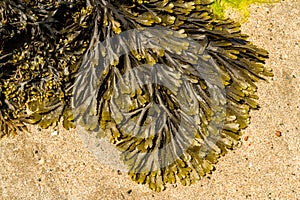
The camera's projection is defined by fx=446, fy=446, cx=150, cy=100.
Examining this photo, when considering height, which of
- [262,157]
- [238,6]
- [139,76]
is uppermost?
[238,6]

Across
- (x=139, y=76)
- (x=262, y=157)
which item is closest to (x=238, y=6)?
(x=139, y=76)

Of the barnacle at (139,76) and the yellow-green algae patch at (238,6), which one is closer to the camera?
the barnacle at (139,76)

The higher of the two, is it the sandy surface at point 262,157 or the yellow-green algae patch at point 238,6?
the yellow-green algae patch at point 238,6

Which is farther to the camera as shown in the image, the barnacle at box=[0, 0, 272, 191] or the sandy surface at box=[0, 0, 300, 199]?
the sandy surface at box=[0, 0, 300, 199]

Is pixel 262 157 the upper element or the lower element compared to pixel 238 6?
lower

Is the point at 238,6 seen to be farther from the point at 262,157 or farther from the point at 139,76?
the point at 262,157
